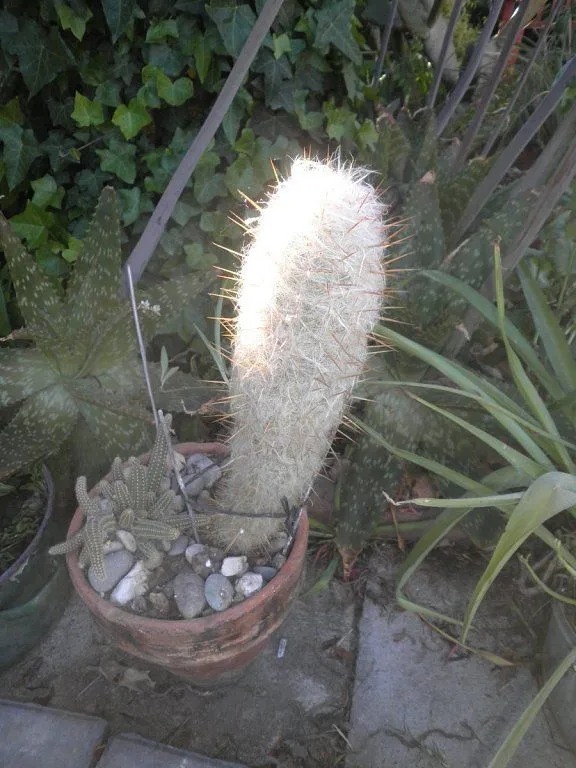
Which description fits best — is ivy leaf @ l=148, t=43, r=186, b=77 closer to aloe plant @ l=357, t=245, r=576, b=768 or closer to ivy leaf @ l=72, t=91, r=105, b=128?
ivy leaf @ l=72, t=91, r=105, b=128

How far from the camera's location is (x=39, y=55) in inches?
53.0

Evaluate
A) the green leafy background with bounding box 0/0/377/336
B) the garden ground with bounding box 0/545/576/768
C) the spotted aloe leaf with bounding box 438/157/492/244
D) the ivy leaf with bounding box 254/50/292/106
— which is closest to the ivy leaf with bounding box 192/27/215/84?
the green leafy background with bounding box 0/0/377/336

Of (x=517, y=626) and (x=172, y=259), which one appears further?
(x=172, y=259)

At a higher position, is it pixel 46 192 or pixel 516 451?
pixel 46 192

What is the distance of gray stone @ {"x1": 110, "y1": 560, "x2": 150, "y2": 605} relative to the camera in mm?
1038

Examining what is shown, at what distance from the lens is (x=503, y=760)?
2.98ft

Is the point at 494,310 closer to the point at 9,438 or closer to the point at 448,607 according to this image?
the point at 448,607

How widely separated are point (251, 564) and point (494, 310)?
27.9 inches

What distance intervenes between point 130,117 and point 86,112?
105mm

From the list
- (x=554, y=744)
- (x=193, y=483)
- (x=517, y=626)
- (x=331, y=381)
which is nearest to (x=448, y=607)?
(x=517, y=626)

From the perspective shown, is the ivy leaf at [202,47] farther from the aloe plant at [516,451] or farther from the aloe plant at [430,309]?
the aloe plant at [516,451]

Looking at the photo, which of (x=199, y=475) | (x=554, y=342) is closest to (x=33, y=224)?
(x=199, y=475)

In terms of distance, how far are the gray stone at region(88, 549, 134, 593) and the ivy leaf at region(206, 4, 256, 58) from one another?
43.3 inches

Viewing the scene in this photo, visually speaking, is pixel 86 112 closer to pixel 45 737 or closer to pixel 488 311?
pixel 488 311
